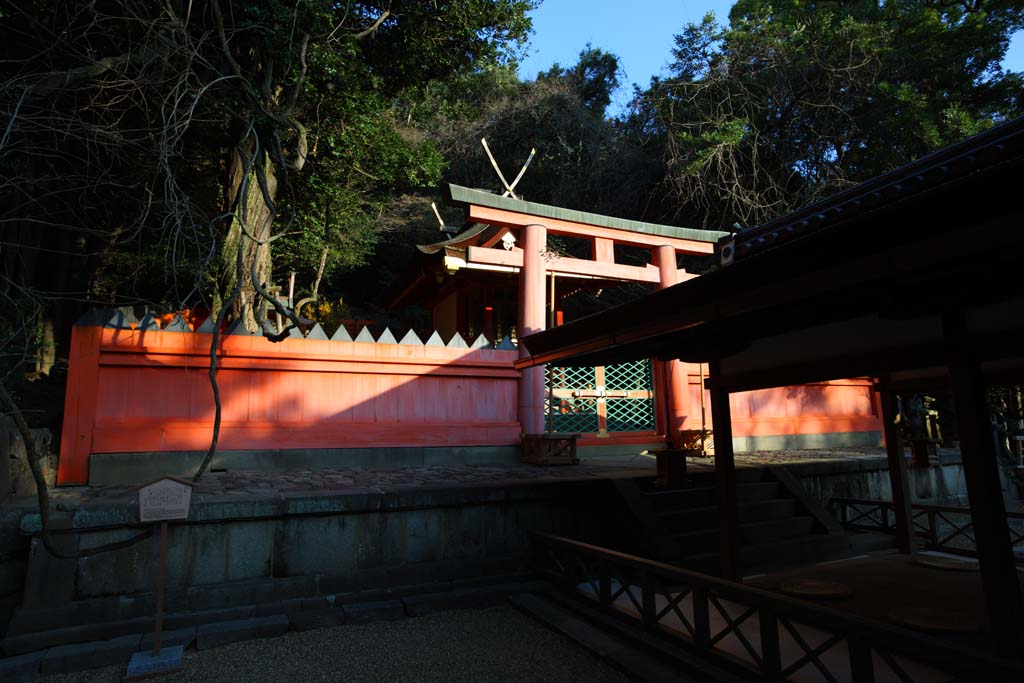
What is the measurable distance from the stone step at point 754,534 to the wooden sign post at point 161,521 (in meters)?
4.82

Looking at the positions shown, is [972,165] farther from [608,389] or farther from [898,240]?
[608,389]

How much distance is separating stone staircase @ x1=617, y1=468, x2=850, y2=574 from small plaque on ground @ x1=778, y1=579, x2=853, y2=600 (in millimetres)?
718

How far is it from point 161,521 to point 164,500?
0.53ft

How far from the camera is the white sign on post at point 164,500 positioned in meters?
4.24

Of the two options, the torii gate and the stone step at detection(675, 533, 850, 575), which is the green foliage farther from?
the stone step at detection(675, 533, 850, 575)

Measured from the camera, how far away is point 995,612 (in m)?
3.29

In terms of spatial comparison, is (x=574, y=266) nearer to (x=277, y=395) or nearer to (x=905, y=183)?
(x=277, y=395)

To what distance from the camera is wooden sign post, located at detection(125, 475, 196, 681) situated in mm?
3945

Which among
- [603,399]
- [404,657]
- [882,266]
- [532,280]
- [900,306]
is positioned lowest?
[404,657]

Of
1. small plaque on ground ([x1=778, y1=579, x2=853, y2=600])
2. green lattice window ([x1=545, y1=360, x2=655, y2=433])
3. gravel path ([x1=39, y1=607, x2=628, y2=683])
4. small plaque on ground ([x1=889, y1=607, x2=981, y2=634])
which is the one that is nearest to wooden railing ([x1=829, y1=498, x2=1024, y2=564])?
small plaque on ground ([x1=778, y1=579, x2=853, y2=600])

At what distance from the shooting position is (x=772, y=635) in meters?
3.47

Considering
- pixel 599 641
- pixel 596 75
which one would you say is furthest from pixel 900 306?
pixel 596 75

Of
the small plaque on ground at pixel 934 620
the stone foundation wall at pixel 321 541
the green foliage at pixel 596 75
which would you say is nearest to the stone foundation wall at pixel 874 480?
the small plaque on ground at pixel 934 620

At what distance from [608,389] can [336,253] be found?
9792 mm
